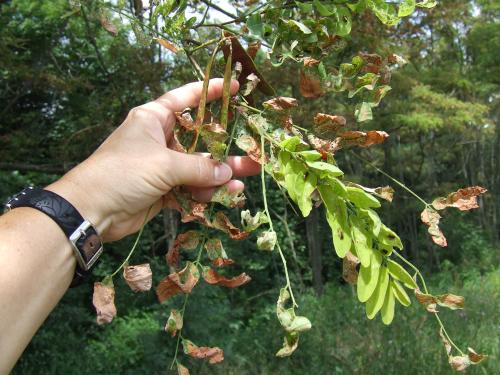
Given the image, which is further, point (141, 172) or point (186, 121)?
point (141, 172)

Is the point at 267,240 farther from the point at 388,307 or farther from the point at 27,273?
the point at 27,273

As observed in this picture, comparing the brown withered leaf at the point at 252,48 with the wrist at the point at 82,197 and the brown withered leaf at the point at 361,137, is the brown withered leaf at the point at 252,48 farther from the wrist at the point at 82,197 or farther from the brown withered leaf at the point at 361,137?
the wrist at the point at 82,197

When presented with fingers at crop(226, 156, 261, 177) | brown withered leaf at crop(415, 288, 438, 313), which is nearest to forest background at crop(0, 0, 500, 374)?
fingers at crop(226, 156, 261, 177)

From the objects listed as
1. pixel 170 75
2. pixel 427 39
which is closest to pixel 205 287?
pixel 170 75

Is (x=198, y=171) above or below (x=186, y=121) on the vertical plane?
below

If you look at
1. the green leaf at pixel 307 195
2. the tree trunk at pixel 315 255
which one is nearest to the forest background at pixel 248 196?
the tree trunk at pixel 315 255

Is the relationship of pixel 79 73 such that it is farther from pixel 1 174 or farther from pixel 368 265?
pixel 368 265

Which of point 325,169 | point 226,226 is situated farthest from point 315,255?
point 325,169
